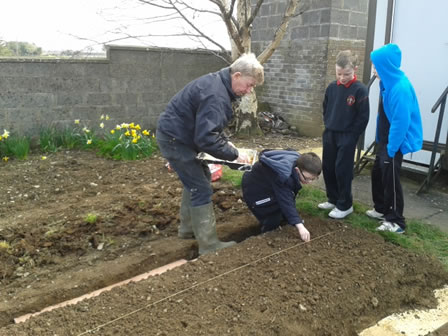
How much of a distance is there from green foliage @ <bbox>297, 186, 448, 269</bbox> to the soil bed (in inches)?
9.3

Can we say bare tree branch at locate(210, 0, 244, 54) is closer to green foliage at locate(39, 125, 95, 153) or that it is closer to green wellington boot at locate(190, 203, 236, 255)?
green foliage at locate(39, 125, 95, 153)

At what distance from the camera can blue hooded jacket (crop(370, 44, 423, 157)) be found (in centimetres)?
384

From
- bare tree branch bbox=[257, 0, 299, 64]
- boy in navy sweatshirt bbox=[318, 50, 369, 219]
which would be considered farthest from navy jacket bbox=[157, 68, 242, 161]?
bare tree branch bbox=[257, 0, 299, 64]

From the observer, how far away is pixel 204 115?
317 cm

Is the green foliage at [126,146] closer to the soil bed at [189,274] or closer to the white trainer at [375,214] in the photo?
the soil bed at [189,274]

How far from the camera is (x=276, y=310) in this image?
109 inches

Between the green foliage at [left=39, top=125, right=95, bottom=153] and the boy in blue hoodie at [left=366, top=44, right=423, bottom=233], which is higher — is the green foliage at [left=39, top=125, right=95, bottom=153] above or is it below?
below

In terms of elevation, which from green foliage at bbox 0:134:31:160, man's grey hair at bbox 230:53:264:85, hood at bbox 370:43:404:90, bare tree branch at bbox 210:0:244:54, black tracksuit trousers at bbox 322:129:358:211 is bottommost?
green foliage at bbox 0:134:31:160

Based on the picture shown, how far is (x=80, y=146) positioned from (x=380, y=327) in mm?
6196

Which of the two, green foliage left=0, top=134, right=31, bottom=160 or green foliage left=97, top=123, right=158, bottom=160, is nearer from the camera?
green foliage left=0, top=134, right=31, bottom=160

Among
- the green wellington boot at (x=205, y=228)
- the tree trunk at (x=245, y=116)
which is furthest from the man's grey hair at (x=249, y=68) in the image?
the tree trunk at (x=245, y=116)

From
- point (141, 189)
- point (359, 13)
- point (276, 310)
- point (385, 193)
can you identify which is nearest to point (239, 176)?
point (141, 189)

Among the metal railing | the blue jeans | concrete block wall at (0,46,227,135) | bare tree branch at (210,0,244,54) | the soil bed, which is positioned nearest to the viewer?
the soil bed

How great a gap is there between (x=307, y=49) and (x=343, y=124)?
5.64 meters
